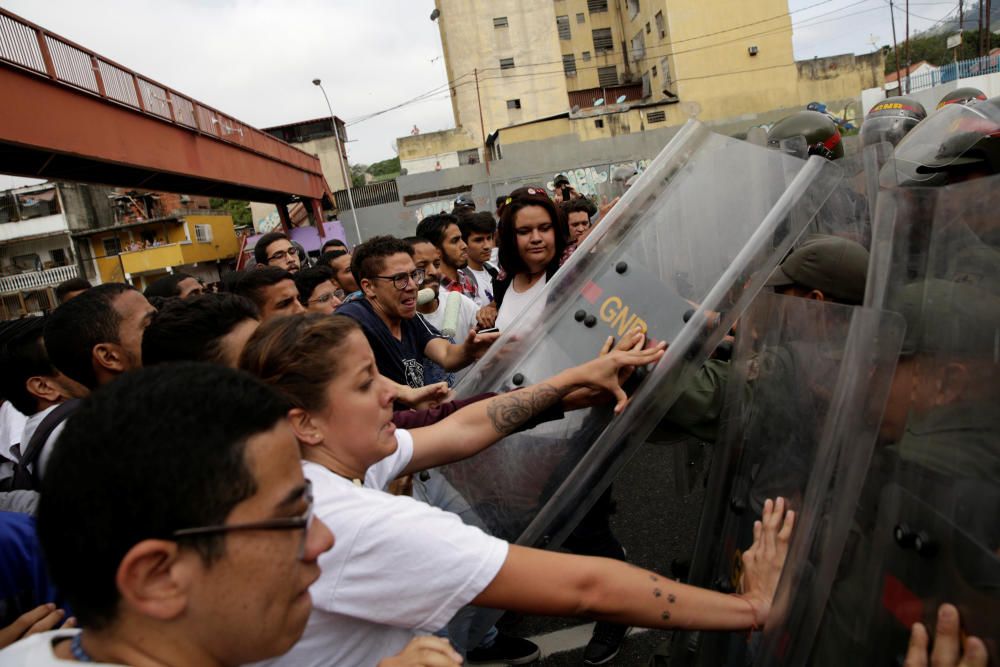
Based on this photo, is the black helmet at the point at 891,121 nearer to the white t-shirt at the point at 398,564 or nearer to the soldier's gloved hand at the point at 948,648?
the soldier's gloved hand at the point at 948,648

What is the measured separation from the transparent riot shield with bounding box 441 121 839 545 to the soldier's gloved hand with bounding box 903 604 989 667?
0.77 metres

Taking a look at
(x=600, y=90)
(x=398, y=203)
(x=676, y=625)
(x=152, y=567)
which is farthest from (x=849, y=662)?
(x=600, y=90)

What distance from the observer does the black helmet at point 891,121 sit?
5.03 metres

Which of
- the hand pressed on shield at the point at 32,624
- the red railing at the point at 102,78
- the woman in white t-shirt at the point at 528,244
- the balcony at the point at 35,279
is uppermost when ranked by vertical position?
the red railing at the point at 102,78

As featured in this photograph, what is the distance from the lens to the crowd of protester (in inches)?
31.8

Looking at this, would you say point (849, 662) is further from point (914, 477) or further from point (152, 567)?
point (152, 567)

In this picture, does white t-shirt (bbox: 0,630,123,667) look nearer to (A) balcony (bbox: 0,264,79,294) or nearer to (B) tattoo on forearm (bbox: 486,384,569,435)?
(B) tattoo on forearm (bbox: 486,384,569,435)

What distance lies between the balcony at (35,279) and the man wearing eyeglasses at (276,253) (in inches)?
1365

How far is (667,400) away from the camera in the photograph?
1712 mm

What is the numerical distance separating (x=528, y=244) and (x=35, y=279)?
40.0m

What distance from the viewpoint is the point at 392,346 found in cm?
283

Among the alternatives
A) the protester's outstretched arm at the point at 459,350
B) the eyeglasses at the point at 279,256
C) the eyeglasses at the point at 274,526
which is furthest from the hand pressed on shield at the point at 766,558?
the eyeglasses at the point at 279,256

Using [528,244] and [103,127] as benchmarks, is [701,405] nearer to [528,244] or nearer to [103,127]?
[528,244]

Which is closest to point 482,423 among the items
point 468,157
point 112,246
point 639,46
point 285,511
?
point 285,511
